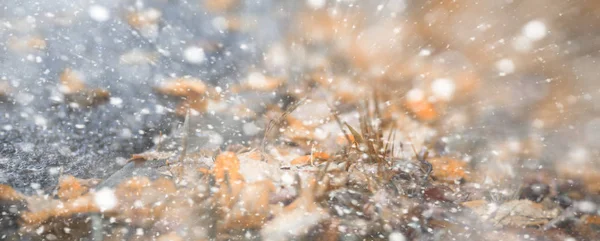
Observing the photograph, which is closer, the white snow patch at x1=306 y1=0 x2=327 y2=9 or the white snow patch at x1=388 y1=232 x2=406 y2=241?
the white snow patch at x1=388 y1=232 x2=406 y2=241

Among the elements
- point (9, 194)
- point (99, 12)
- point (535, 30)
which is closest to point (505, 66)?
point (535, 30)

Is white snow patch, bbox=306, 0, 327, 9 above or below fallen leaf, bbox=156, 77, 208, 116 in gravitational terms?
above

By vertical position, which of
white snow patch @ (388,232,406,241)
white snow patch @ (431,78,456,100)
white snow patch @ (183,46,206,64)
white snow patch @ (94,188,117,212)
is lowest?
white snow patch @ (388,232,406,241)

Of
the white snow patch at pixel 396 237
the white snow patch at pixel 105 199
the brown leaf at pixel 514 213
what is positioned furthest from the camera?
the brown leaf at pixel 514 213

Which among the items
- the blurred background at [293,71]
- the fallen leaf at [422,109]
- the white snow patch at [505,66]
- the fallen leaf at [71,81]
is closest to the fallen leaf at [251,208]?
the blurred background at [293,71]

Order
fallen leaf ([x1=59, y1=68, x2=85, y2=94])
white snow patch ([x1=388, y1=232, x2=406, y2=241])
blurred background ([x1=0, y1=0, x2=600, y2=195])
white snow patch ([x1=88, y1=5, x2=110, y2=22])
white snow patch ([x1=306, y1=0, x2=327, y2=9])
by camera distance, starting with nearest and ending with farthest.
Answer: white snow patch ([x1=388, y1=232, x2=406, y2=241]), blurred background ([x1=0, y1=0, x2=600, y2=195]), white snow patch ([x1=306, y1=0, x2=327, y2=9]), white snow patch ([x1=88, y1=5, x2=110, y2=22]), fallen leaf ([x1=59, y1=68, x2=85, y2=94])

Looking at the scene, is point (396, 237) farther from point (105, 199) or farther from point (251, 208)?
point (105, 199)

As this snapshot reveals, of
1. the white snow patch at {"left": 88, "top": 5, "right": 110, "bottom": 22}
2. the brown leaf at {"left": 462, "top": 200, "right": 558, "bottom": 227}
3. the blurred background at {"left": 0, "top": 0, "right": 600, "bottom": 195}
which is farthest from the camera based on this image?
the white snow patch at {"left": 88, "top": 5, "right": 110, "bottom": 22}

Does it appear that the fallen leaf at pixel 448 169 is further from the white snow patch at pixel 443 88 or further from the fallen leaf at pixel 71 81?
the fallen leaf at pixel 71 81

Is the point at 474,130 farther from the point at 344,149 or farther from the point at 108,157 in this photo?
the point at 108,157

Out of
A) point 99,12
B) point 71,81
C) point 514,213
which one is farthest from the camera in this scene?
point 71,81

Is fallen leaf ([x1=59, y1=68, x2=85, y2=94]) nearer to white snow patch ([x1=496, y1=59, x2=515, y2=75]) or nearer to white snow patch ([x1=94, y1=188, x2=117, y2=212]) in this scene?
white snow patch ([x1=94, y1=188, x2=117, y2=212])

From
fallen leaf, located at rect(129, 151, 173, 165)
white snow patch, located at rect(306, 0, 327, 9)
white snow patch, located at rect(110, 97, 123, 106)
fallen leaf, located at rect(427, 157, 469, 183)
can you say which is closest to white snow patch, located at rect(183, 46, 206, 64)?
white snow patch, located at rect(110, 97, 123, 106)
